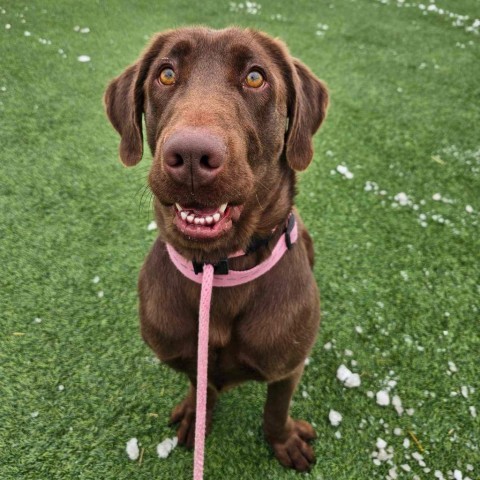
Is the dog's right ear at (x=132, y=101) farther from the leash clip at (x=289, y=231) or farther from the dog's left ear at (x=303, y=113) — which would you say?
the leash clip at (x=289, y=231)

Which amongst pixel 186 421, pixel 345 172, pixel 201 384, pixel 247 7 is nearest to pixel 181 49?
pixel 201 384

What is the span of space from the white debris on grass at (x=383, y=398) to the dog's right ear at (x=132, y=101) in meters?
2.03

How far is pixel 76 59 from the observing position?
19.6 feet

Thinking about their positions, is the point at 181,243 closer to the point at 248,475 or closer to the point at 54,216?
the point at 248,475

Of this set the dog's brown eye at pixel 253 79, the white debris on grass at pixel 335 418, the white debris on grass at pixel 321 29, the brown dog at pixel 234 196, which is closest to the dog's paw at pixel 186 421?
the brown dog at pixel 234 196

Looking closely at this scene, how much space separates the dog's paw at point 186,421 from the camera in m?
2.67

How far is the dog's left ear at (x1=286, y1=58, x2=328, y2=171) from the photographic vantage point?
206 centimetres

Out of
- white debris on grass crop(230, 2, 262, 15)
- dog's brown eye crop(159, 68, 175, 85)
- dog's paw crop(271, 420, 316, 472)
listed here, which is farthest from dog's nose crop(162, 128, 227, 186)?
white debris on grass crop(230, 2, 262, 15)

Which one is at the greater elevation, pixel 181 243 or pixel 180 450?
pixel 181 243

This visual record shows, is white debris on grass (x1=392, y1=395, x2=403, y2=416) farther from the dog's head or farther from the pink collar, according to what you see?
the dog's head

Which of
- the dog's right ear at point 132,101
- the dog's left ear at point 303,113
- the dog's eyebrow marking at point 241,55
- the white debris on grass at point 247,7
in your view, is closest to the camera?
the dog's eyebrow marking at point 241,55

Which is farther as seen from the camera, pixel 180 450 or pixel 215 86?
pixel 180 450

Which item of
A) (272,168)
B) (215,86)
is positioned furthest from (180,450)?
(215,86)

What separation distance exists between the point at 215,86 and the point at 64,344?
2071mm
